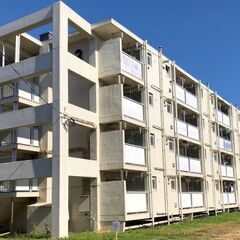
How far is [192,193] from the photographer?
32938mm

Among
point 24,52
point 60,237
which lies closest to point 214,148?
point 24,52

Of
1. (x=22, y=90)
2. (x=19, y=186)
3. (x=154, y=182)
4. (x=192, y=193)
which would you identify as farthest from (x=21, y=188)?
(x=192, y=193)

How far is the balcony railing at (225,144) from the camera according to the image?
4147 cm

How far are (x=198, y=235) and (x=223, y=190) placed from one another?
1999 centimetres

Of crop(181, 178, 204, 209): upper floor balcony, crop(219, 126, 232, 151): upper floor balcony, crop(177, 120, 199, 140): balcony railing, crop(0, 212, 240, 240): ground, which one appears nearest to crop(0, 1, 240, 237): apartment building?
crop(181, 178, 204, 209): upper floor balcony

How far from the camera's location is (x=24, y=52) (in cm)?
2841

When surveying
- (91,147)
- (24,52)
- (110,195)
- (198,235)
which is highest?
(24,52)

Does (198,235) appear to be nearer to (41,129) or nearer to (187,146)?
(41,129)

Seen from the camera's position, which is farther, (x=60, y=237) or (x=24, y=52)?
(x=24, y=52)

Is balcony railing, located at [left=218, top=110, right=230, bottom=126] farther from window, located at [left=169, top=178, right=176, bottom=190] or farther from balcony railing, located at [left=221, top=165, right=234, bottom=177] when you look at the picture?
window, located at [left=169, top=178, right=176, bottom=190]

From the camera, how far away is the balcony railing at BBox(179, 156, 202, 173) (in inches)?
1246

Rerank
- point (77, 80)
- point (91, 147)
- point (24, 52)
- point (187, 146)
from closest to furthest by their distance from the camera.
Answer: point (91, 147) → point (77, 80) → point (24, 52) → point (187, 146)

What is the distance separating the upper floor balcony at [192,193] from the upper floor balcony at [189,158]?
130 cm

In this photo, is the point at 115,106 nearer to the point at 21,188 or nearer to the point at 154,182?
the point at 154,182
